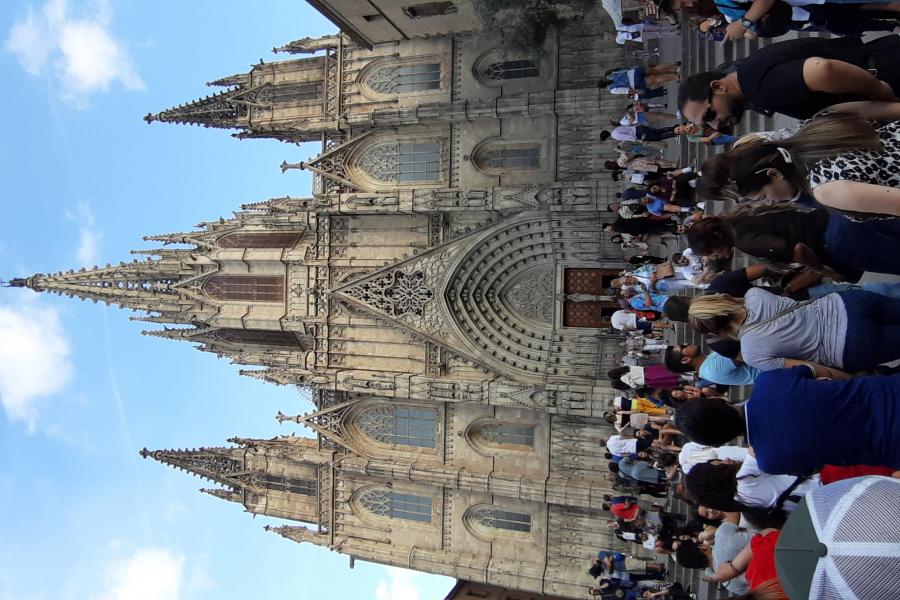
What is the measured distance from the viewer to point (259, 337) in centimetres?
2231

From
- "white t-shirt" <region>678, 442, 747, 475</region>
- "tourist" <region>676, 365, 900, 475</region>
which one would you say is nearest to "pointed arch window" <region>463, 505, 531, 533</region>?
"white t-shirt" <region>678, 442, 747, 475</region>

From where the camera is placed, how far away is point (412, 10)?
18422mm

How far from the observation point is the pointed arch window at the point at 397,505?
68.0 ft

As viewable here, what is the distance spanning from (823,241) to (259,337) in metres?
19.5

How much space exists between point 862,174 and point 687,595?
9.90m

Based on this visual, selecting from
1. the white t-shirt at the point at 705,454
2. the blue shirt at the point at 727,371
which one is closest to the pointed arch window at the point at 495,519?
the white t-shirt at the point at 705,454

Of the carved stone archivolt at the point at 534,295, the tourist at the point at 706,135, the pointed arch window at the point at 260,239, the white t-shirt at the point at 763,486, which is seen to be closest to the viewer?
the white t-shirt at the point at 763,486

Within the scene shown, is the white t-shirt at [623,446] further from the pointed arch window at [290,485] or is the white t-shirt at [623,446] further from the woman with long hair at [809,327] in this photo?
the pointed arch window at [290,485]

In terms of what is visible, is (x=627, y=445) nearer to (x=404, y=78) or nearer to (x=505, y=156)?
(x=505, y=156)

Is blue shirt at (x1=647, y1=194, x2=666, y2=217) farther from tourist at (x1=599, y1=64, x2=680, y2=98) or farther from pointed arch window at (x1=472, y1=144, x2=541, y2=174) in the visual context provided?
pointed arch window at (x1=472, y1=144, x2=541, y2=174)

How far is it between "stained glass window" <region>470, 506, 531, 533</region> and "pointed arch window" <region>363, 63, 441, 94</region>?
40.3ft

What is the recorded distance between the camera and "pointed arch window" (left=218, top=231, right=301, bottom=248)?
21.7 metres

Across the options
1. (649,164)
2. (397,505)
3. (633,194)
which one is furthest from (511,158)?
(397,505)

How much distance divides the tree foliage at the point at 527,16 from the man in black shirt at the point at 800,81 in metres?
11.9
